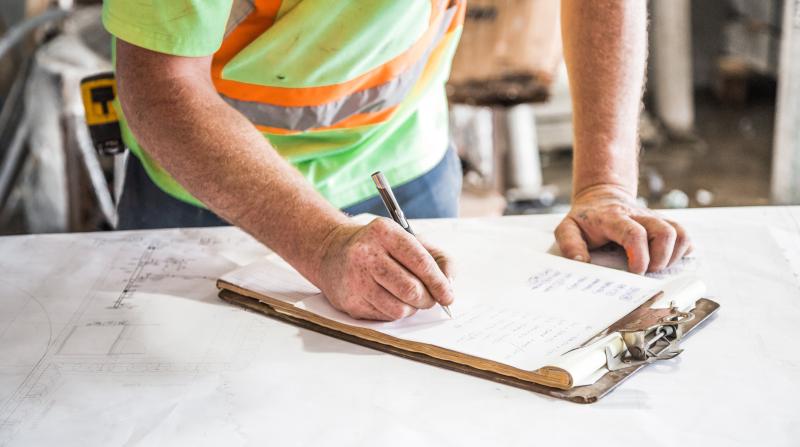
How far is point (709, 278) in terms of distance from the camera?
3.59 ft

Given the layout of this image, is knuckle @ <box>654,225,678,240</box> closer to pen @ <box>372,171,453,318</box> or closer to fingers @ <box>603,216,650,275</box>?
fingers @ <box>603,216,650,275</box>

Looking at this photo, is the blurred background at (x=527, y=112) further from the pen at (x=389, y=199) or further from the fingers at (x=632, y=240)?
the fingers at (x=632, y=240)

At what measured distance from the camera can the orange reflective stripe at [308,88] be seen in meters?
1.27

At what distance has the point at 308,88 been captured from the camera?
1.28 metres

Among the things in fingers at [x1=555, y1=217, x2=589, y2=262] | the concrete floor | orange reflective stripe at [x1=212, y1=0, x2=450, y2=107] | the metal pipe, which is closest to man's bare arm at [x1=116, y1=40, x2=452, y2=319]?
orange reflective stripe at [x1=212, y1=0, x2=450, y2=107]

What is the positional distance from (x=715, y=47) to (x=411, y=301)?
4734 millimetres

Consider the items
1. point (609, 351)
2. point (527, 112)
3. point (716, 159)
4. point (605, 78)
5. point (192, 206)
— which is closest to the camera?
point (609, 351)

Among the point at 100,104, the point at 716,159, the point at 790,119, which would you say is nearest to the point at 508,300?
the point at 100,104

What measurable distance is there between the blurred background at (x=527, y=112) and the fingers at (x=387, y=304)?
0.71 meters

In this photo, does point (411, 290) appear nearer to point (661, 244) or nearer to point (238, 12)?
point (661, 244)

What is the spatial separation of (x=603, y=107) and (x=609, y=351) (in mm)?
562

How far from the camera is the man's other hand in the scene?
3.67 ft

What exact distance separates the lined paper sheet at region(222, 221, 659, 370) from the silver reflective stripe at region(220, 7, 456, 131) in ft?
0.85

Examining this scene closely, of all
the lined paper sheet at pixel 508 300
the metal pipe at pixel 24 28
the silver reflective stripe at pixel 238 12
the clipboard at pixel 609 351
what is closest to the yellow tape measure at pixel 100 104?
the silver reflective stripe at pixel 238 12
